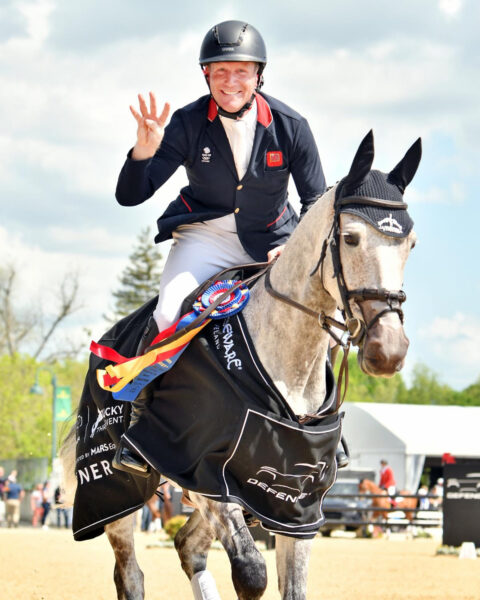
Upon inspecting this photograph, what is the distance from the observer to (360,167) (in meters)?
5.29

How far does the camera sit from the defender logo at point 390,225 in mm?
5035

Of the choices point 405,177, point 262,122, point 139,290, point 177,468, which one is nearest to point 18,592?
point 177,468

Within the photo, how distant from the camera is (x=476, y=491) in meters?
18.4

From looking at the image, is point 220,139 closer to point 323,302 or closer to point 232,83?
point 232,83

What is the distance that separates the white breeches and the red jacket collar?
661mm

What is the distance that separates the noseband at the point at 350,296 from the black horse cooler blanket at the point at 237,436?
0.49 m

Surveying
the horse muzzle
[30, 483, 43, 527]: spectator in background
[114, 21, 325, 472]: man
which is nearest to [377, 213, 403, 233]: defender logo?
the horse muzzle

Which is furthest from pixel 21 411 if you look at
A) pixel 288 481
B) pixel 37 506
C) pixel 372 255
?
pixel 372 255

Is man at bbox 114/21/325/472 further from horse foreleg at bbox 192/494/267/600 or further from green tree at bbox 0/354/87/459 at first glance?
green tree at bbox 0/354/87/459

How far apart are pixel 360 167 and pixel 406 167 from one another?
330 mm

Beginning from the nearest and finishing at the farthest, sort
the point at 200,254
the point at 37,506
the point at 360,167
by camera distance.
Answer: the point at 360,167 < the point at 200,254 < the point at 37,506

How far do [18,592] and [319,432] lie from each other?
20.6 ft

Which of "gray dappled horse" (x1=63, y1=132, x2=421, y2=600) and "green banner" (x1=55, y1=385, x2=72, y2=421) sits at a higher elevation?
"green banner" (x1=55, y1=385, x2=72, y2=421)

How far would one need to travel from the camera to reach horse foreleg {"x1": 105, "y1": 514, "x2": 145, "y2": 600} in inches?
288
